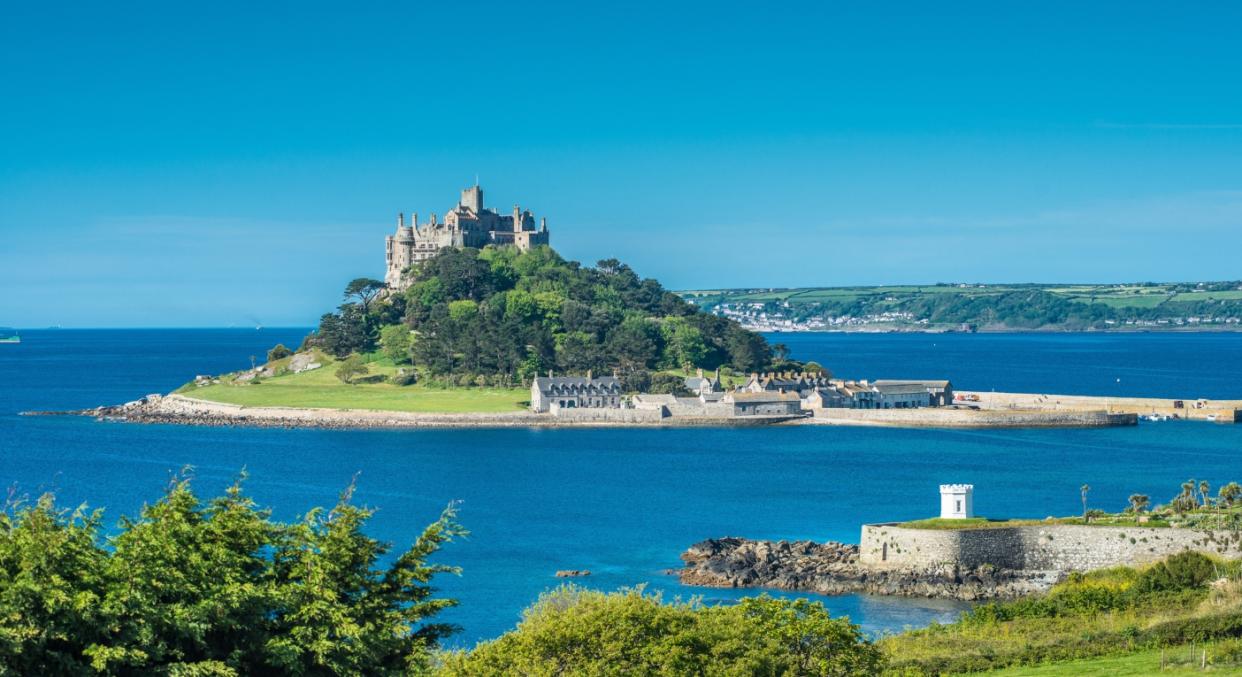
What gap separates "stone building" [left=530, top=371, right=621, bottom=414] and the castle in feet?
136

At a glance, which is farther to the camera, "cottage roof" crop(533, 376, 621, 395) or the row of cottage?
"cottage roof" crop(533, 376, 621, 395)

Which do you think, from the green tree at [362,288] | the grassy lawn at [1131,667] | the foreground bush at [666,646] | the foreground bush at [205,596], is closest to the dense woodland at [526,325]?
the green tree at [362,288]

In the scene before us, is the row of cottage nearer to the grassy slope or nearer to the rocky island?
the grassy slope

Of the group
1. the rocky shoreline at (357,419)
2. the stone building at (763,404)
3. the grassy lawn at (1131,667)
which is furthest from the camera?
the stone building at (763,404)

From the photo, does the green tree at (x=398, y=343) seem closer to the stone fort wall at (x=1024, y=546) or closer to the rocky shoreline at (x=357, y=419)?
the rocky shoreline at (x=357, y=419)

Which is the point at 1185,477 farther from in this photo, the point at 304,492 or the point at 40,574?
the point at 40,574

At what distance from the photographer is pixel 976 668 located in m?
27.1

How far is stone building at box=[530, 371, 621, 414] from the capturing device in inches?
3878

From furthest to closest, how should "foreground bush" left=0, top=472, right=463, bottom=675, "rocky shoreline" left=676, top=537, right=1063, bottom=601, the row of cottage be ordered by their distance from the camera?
the row of cottage → "rocky shoreline" left=676, top=537, right=1063, bottom=601 → "foreground bush" left=0, top=472, right=463, bottom=675

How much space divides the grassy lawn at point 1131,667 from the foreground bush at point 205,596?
12371 millimetres

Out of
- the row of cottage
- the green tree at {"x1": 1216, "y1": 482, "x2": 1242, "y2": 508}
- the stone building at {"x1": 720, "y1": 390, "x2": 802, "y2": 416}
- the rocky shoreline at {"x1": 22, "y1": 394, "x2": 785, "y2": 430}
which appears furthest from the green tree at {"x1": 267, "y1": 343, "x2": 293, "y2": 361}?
the green tree at {"x1": 1216, "y1": 482, "x2": 1242, "y2": 508}

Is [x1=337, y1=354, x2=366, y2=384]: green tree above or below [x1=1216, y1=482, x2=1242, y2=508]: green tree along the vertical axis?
above

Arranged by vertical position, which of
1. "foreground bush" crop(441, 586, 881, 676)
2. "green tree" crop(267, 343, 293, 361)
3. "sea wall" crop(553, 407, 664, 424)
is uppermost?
"green tree" crop(267, 343, 293, 361)

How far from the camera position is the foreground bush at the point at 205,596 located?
619 inches
